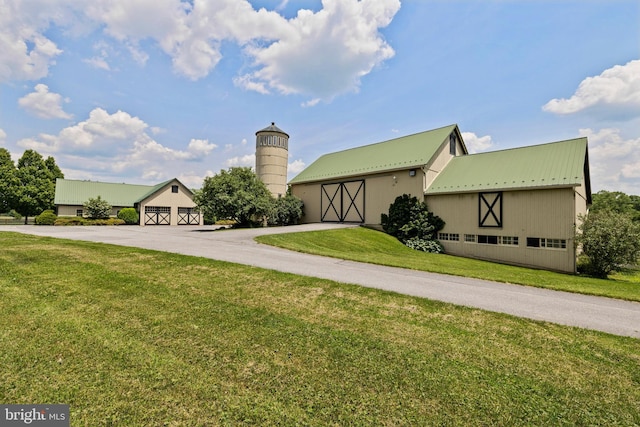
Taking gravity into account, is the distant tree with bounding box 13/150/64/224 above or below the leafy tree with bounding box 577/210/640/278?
above

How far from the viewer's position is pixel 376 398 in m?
3.34

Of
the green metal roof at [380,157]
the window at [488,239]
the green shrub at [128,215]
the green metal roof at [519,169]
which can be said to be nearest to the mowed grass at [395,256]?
the window at [488,239]

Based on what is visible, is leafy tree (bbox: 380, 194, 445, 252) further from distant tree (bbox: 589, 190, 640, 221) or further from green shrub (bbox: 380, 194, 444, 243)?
distant tree (bbox: 589, 190, 640, 221)

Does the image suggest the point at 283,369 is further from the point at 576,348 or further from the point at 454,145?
the point at 454,145

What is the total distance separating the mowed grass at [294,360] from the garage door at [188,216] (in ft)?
112

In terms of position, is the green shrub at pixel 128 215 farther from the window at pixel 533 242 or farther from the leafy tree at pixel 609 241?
the leafy tree at pixel 609 241

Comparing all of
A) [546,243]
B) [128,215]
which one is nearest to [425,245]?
[546,243]

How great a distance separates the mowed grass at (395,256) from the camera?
1179 cm

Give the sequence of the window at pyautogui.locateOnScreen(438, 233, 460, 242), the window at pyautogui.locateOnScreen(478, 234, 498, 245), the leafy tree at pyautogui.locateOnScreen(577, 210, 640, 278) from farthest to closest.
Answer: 1. the window at pyautogui.locateOnScreen(438, 233, 460, 242)
2. the window at pyautogui.locateOnScreen(478, 234, 498, 245)
3. the leafy tree at pyautogui.locateOnScreen(577, 210, 640, 278)

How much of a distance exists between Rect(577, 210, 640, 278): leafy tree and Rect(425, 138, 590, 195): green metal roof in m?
2.60

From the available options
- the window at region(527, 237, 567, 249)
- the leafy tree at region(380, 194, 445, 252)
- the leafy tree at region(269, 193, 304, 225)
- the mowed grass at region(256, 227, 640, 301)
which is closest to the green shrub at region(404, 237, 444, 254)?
the leafy tree at region(380, 194, 445, 252)

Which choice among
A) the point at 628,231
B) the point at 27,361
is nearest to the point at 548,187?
the point at 628,231

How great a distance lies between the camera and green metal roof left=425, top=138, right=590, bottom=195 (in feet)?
58.8

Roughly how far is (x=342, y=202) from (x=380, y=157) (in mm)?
5676
